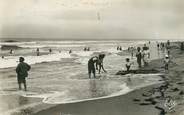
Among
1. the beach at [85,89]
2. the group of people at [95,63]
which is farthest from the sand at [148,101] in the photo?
the group of people at [95,63]

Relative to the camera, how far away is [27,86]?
2205 millimetres

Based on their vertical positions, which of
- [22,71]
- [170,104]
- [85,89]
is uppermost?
[22,71]

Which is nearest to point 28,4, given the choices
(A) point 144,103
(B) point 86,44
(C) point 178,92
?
(B) point 86,44

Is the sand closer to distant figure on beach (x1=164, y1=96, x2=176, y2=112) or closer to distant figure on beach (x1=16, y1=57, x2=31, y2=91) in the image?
distant figure on beach (x1=164, y1=96, x2=176, y2=112)

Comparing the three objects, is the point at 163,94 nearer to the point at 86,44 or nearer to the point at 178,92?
the point at 178,92

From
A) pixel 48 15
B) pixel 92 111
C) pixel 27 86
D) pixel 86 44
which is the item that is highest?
pixel 48 15

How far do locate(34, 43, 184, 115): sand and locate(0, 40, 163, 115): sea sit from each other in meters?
0.04

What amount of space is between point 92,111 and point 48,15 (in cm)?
66

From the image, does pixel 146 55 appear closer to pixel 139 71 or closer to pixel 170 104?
pixel 139 71

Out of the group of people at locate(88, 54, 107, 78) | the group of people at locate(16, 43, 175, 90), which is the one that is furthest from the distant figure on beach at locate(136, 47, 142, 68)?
the group of people at locate(88, 54, 107, 78)

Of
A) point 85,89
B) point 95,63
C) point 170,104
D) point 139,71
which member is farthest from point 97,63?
point 170,104

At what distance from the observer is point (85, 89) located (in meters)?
2.25

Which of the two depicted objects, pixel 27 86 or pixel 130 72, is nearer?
pixel 27 86

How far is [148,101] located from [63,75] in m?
0.55
